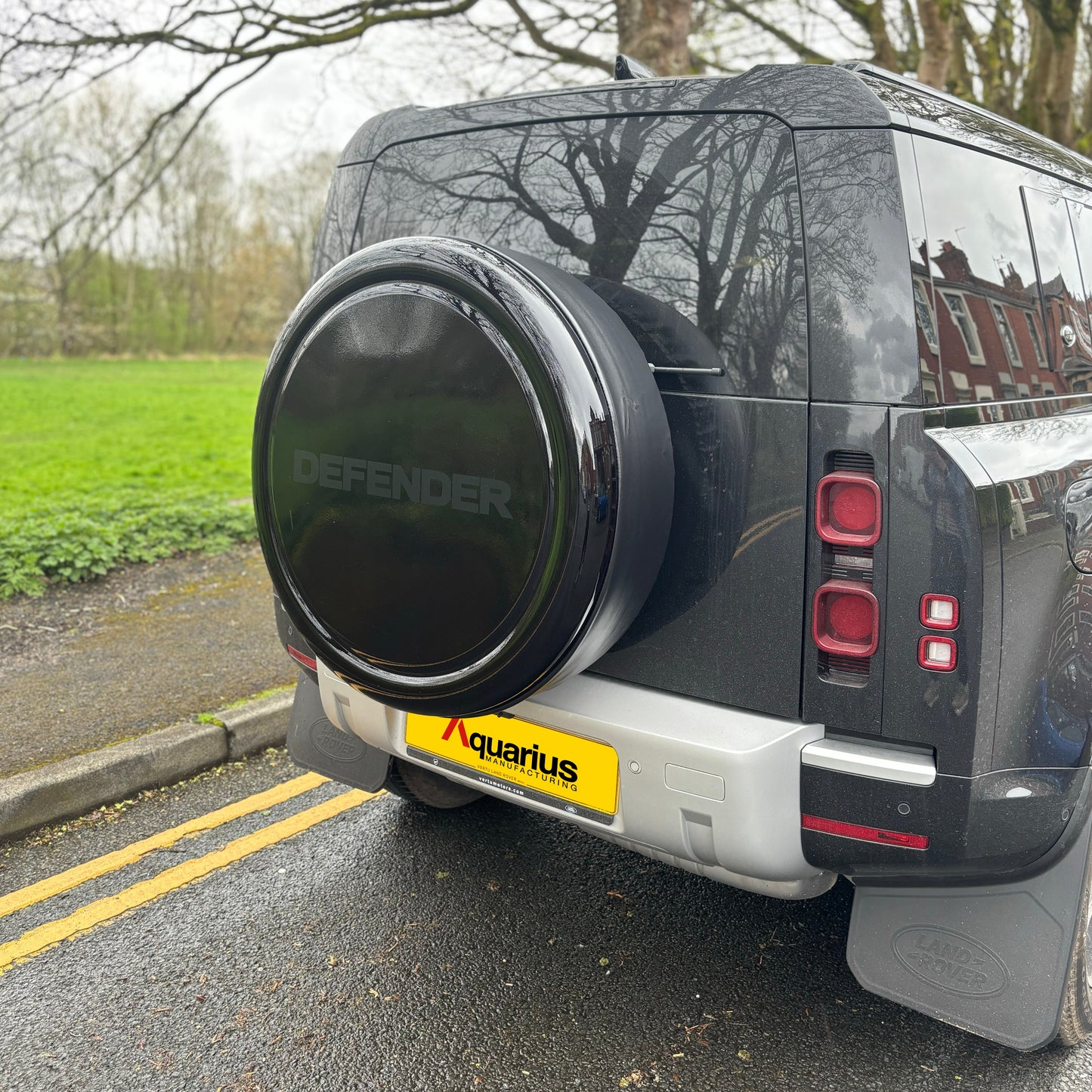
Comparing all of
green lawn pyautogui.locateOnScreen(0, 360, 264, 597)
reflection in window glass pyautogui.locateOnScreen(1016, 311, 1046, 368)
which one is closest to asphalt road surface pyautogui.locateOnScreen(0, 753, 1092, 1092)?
reflection in window glass pyautogui.locateOnScreen(1016, 311, 1046, 368)

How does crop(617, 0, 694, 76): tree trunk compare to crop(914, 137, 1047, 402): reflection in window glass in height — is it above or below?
above

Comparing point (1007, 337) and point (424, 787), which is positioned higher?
point (1007, 337)

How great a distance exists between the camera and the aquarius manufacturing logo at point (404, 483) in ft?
6.81

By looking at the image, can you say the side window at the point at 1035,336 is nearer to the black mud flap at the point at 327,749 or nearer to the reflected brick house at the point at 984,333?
the reflected brick house at the point at 984,333

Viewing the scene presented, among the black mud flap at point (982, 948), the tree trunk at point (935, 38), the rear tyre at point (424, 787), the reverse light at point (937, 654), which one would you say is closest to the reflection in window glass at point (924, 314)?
the reverse light at point (937, 654)

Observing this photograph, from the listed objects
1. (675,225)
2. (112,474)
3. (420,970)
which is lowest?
(420,970)

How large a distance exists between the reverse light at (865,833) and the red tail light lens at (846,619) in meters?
0.36

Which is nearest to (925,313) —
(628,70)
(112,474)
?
(628,70)

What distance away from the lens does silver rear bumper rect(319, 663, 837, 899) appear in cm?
208

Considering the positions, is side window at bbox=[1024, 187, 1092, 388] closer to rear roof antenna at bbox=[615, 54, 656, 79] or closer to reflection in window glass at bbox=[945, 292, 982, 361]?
reflection in window glass at bbox=[945, 292, 982, 361]

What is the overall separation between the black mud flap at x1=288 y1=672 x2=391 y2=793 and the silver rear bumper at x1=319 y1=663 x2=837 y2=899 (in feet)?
2.63

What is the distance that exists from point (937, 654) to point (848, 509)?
1.09ft

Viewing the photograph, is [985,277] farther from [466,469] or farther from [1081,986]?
[1081,986]

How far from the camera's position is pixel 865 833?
206 centimetres
